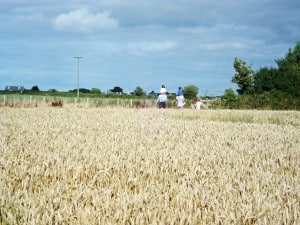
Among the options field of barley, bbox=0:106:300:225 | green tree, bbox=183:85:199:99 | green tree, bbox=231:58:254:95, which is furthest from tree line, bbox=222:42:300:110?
green tree, bbox=183:85:199:99

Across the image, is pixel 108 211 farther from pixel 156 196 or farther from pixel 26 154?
pixel 26 154

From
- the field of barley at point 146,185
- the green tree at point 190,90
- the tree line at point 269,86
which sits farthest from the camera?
the green tree at point 190,90

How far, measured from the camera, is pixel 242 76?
7025 centimetres

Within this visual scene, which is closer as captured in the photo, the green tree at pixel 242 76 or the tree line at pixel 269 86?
→ the tree line at pixel 269 86

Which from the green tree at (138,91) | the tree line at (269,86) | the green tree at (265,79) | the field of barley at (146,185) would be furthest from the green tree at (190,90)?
the field of barley at (146,185)

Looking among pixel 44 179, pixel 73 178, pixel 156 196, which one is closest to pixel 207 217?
pixel 156 196

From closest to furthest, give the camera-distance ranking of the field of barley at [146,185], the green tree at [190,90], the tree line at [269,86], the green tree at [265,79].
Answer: the field of barley at [146,185]
the tree line at [269,86]
the green tree at [265,79]
the green tree at [190,90]

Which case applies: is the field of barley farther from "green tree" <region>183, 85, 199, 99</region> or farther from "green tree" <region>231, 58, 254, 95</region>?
"green tree" <region>183, 85, 199, 99</region>

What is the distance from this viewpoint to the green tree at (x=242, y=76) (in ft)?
228

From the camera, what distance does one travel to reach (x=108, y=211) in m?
2.97

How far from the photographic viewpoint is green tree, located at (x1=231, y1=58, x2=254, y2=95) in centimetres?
6956

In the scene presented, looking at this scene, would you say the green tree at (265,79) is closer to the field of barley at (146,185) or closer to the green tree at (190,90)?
the field of barley at (146,185)

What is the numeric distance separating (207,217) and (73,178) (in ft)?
5.76

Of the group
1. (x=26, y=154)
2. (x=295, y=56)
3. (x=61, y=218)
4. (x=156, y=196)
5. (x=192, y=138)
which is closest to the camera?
(x=61, y=218)
